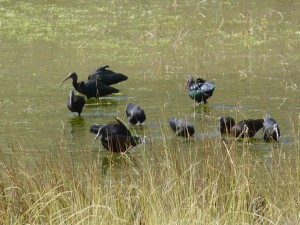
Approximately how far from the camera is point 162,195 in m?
5.98

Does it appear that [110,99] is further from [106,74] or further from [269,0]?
[269,0]

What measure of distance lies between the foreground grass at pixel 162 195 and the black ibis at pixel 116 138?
1.97 m

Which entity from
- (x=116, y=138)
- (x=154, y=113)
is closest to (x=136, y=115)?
(x=154, y=113)

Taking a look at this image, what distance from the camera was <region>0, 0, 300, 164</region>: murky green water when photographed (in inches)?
411

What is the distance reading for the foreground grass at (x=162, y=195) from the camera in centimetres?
575

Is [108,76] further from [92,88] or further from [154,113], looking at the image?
[154,113]

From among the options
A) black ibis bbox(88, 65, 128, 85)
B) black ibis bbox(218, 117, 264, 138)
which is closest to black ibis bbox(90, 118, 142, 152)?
black ibis bbox(218, 117, 264, 138)

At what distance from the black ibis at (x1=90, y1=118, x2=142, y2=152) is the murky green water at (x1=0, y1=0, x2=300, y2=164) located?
26cm

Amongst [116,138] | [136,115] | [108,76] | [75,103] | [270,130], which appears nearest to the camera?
[116,138]

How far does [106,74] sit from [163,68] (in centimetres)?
144

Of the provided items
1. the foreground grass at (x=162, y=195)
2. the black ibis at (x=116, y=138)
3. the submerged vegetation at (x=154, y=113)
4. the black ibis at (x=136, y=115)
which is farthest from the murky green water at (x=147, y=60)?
the foreground grass at (x=162, y=195)

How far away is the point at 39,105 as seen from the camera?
11.5 m

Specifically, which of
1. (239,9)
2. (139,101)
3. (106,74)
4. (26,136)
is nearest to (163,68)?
(106,74)

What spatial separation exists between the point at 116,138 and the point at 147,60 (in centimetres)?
602
